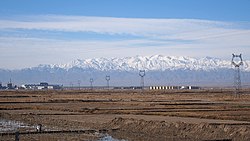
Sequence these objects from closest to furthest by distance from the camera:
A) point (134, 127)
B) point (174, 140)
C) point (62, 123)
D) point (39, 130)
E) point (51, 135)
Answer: point (174, 140), point (51, 135), point (39, 130), point (134, 127), point (62, 123)

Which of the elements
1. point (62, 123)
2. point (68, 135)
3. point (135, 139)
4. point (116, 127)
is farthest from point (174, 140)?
point (62, 123)

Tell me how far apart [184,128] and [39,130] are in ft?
31.6

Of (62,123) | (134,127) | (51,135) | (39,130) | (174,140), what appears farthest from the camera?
(62,123)

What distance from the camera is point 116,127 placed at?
37188 mm

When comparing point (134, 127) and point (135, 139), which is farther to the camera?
point (134, 127)

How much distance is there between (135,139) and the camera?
29516 mm

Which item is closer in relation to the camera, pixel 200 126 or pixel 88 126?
pixel 200 126

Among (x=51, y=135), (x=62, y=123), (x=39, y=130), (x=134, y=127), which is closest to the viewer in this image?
(x=51, y=135)

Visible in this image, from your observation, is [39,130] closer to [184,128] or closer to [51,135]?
[51,135]

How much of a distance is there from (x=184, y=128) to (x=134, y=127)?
16.3 ft

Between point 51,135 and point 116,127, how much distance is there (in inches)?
289

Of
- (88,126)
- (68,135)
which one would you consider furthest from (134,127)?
(68,135)

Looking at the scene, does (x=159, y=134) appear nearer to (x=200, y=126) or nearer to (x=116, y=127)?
(x=200, y=126)

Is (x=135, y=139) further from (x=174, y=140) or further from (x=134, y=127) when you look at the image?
(x=134, y=127)
